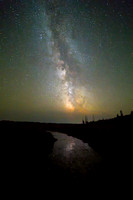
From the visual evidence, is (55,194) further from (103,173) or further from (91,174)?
(103,173)

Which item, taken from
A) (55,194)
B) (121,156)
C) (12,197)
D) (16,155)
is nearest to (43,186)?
(55,194)

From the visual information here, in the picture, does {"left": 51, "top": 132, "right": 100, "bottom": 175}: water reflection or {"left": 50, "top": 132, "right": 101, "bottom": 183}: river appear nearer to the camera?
{"left": 50, "top": 132, "right": 101, "bottom": 183}: river

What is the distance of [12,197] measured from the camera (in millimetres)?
6656

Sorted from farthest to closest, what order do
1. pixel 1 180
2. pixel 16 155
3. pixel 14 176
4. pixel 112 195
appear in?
1. pixel 16 155
2. pixel 14 176
3. pixel 1 180
4. pixel 112 195

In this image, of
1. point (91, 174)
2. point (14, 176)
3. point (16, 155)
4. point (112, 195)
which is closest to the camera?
point (112, 195)

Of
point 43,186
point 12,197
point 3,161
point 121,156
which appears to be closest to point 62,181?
point 43,186

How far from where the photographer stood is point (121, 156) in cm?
1452

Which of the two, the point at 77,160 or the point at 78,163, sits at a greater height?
the point at 78,163

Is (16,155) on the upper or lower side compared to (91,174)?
upper

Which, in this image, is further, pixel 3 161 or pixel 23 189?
pixel 3 161

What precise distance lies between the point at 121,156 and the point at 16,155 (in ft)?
49.5

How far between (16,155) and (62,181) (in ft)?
23.4

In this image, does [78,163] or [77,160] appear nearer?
[78,163]

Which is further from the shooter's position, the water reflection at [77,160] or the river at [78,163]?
the water reflection at [77,160]
